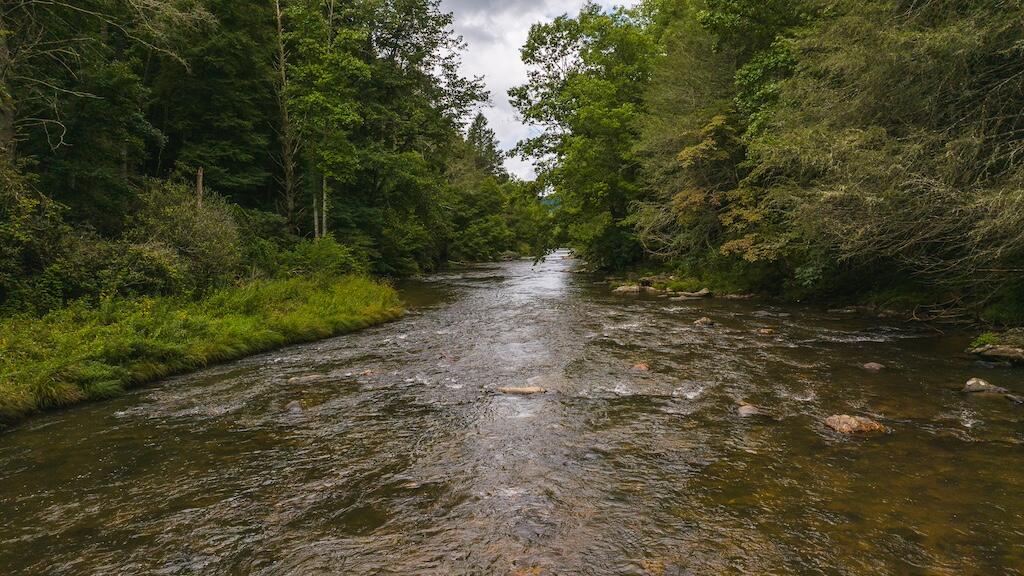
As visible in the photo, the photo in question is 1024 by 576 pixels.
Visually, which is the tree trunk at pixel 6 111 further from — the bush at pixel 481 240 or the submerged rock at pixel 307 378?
the bush at pixel 481 240

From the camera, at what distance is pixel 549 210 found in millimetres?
33594

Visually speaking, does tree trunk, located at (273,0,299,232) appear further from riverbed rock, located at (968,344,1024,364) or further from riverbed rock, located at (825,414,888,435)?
riverbed rock, located at (968,344,1024,364)

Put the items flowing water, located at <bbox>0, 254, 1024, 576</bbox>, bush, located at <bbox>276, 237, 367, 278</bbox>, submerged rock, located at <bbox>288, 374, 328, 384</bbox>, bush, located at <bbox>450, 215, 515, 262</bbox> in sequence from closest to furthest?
flowing water, located at <bbox>0, 254, 1024, 576</bbox> < submerged rock, located at <bbox>288, 374, 328, 384</bbox> < bush, located at <bbox>276, 237, 367, 278</bbox> < bush, located at <bbox>450, 215, 515, 262</bbox>

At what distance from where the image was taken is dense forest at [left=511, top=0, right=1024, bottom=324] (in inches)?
363

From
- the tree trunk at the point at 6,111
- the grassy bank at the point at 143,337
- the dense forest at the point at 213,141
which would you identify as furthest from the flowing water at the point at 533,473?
the tree trunk at the point at 6,111

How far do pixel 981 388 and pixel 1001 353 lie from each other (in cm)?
260

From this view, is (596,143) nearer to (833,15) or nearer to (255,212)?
(833,15)

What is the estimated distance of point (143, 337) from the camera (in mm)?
9703

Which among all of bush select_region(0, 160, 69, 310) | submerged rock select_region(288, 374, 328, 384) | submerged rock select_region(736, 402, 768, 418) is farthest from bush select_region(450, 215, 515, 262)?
submerged rock select_region(736, 402, 768, 418)

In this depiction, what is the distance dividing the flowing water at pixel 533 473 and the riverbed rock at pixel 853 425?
0.58 ft

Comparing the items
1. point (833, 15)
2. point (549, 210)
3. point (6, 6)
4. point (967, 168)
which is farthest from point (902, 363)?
point (549, 210)

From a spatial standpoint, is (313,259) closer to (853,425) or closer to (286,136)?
(286,136)

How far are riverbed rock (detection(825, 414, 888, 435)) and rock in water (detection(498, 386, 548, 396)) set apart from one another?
3966 mm

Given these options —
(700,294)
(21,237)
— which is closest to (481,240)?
(700,294)
